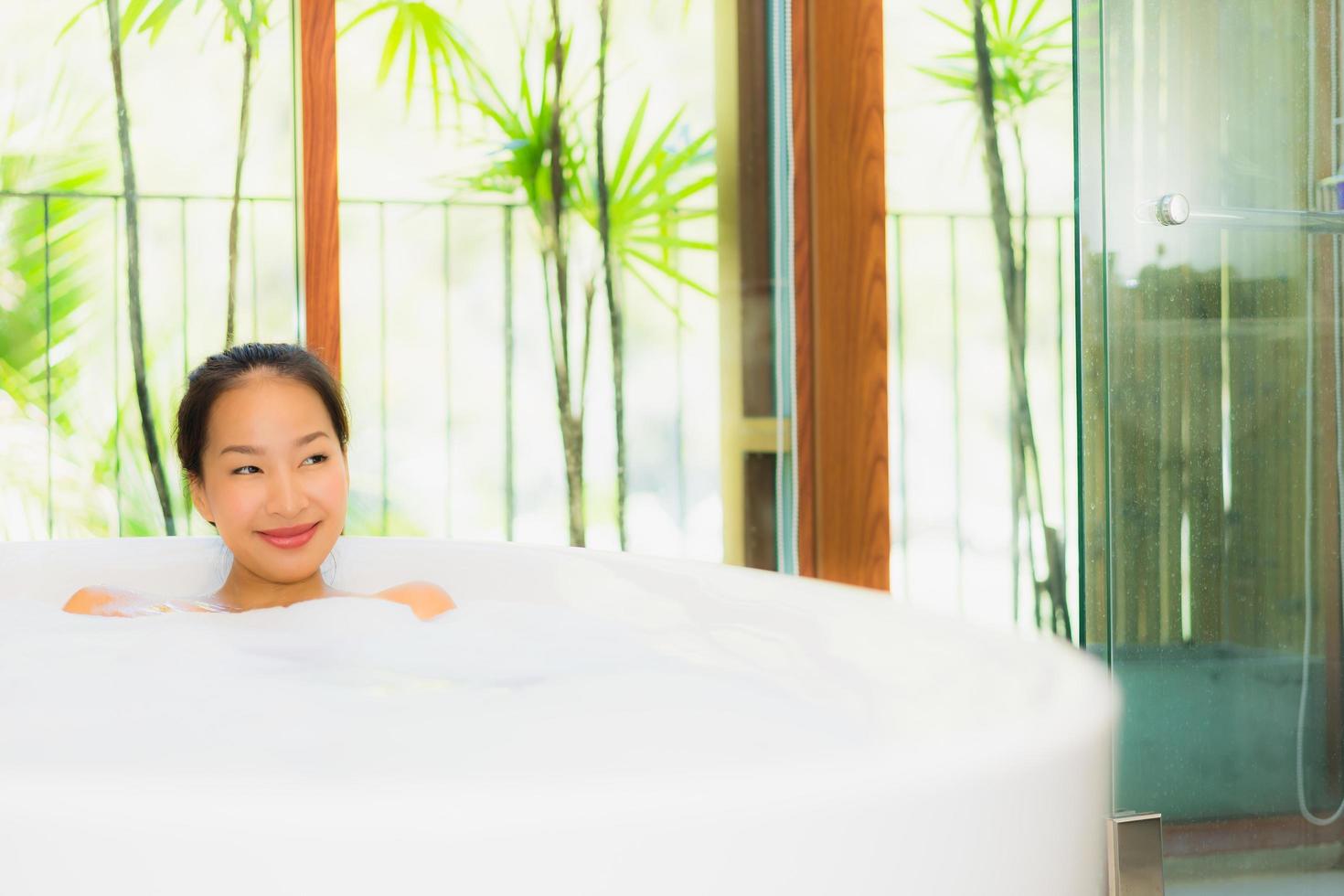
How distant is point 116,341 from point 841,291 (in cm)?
161

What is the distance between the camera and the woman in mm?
1536

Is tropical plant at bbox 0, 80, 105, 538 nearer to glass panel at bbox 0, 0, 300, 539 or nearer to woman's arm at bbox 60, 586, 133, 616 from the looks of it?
glass panel at bbox 0, 0, 300, 539

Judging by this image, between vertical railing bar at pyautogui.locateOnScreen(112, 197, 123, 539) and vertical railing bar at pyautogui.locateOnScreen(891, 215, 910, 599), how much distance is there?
1.70 meters

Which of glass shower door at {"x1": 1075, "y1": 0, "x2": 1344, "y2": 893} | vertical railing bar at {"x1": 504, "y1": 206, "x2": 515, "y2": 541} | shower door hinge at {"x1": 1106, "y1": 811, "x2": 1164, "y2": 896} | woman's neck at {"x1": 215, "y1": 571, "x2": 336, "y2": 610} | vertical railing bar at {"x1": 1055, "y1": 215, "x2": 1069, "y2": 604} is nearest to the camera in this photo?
shower door hinge at {"x1": 1106, "y1": 811, "x2": 1164, "y2": 896}

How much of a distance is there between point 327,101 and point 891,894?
2266 mm

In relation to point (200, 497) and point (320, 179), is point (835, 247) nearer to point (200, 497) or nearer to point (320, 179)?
point (320, 179)

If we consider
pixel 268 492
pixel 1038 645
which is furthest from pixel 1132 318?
pixel 268 492

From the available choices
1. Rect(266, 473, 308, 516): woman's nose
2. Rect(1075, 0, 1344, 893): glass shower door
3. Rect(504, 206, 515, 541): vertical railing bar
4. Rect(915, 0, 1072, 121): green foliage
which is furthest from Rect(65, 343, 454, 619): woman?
Rect(504, 206, 515, 541): vertical railing bar

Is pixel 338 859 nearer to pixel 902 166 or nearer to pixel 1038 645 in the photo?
pixel 1038 645

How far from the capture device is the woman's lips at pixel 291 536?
156cm

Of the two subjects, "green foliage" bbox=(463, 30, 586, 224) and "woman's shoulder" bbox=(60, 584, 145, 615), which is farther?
"green foliage" bbox=(463, 30, 586, 224)

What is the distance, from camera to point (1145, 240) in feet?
4.89

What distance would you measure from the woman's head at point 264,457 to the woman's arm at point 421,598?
11 cm

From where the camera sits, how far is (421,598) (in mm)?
1633
